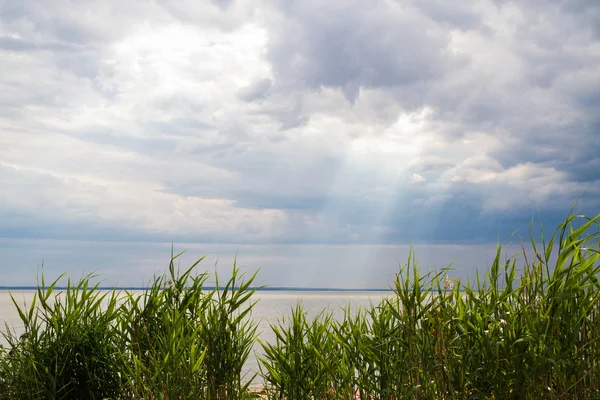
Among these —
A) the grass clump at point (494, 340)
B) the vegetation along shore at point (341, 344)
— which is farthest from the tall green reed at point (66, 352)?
the grass clump at point (494, 340)

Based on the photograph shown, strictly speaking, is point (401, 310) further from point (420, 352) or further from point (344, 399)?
point (344, 399)

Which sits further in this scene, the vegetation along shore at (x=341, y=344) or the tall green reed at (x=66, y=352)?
the tall green reed at (x=66, y=352)

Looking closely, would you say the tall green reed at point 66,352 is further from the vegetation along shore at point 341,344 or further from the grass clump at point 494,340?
the grass clump at point 494,340

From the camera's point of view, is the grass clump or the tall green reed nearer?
the grass clump

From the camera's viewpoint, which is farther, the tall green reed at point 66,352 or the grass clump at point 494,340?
the tall green reed at point 66,352

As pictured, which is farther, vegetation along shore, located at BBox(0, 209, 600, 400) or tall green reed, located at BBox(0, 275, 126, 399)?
tall green reed, located at BBox(0, 275, 126, 399)

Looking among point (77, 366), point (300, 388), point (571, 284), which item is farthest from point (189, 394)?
point (571, 284)

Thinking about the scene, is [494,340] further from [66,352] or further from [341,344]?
[66,352]

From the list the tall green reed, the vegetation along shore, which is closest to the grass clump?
the vegetation along shore

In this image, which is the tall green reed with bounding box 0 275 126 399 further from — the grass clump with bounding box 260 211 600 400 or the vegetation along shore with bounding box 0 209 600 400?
the grass clump with bounding box 260 211 600 400

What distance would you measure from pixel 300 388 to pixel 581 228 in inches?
97.3

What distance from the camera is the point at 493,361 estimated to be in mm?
3752

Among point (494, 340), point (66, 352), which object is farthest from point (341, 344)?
point (66, 352)

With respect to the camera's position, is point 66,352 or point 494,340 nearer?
point 494,340
